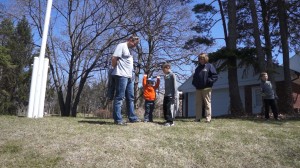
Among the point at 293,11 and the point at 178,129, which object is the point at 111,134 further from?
the point at 293,11

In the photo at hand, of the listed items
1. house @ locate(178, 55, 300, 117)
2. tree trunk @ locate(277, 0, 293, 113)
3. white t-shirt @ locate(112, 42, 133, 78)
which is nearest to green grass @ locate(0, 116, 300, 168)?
white t-shirt @ locate(112, 42, 133, 78)

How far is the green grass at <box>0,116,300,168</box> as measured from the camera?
17.8 feet

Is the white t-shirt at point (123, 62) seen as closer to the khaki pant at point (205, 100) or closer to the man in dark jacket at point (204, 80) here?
the man in dark jacket at point (204, 80)

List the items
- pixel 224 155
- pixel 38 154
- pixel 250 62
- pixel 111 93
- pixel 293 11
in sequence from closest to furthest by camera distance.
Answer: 1. pixel 38 154
2. pixel 224 155
3. pixel 111 93
4. pixel 250 62
5. pixel 293 11

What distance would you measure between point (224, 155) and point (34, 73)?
5499 mm

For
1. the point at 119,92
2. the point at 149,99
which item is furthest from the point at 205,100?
the point at 119,92

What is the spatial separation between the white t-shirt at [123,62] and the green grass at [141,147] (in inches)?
46.9

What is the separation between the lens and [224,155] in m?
6.04

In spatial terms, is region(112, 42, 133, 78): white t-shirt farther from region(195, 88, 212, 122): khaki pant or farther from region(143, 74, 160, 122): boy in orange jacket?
region(195, 88, 212, 122): khaki pant

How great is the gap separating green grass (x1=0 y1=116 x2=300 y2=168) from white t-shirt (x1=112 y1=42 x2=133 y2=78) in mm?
1190

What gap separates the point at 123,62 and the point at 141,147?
2439 millimetres

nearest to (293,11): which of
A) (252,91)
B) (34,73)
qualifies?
(252,91)

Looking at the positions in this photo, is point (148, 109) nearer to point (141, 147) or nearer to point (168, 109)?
point (168, 109)

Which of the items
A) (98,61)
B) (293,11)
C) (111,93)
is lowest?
(111,93)
